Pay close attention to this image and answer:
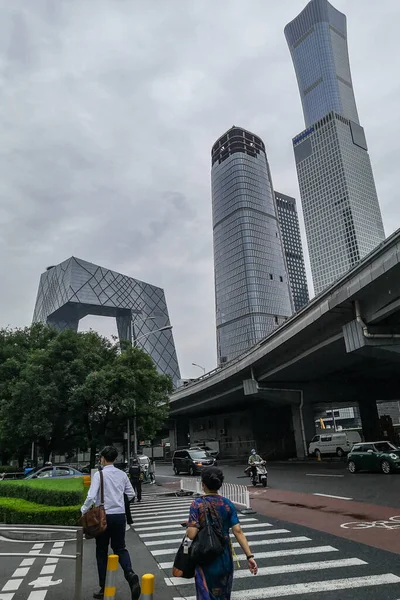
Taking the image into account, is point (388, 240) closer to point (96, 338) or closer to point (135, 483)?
point (135, 483)

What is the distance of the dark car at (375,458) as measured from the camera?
71.1 feet

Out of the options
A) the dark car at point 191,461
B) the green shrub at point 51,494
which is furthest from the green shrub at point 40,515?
the dark car at point 191,461

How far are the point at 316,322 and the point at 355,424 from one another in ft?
388

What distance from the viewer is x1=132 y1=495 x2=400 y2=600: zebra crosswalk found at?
5.77 meters

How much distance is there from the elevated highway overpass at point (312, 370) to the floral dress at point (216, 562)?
1544cm

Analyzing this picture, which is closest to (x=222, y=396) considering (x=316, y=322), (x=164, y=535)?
(x=316, y=322)

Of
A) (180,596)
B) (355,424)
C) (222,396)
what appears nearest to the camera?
(180,596)

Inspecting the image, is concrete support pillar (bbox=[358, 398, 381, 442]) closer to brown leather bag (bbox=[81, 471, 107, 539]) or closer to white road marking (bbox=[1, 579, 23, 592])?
white road marking (bbox=[1, 579, 23, 592])

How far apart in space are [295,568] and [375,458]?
17.5 m

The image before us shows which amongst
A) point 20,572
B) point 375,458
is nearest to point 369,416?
point 375,458

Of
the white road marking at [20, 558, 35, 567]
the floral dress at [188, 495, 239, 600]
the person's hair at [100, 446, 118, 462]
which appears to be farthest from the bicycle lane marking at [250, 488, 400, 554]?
the white road marking at [20, 558, 35, 567]

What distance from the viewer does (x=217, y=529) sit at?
154 inches

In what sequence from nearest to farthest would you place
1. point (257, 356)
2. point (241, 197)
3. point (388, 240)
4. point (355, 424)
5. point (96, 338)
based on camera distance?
1. point (388, 240)
2. point (96, 338)
3. point (257, 356)
4. point (355, 424)
5. point (241, 197)

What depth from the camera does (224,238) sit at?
169500 millimetres
